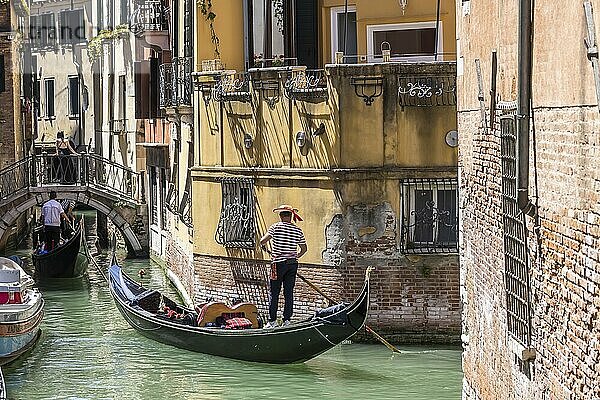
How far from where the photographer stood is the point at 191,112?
57.8 feet

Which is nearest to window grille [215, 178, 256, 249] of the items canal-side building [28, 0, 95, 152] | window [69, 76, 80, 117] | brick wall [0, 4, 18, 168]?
brick wall [0, 4, 18, 168]

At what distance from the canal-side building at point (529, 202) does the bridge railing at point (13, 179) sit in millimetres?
15444

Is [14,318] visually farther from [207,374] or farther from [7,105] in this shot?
[7,105]

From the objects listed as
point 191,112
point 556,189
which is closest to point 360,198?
point 191,112

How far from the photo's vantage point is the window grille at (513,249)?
6.97 metres

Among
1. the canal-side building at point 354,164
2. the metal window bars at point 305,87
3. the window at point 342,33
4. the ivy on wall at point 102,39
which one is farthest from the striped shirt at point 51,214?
the ivy on wall at point 102,39

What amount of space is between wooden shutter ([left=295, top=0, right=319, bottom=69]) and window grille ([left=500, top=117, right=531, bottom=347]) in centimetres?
856

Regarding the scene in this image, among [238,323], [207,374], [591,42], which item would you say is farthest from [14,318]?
[591,42]

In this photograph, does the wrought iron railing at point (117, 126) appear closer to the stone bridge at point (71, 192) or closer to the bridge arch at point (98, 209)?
the stone bridge at point (71, 192)

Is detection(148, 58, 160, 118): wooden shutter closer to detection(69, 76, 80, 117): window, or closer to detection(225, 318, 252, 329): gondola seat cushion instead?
detection(225, 318, 252, 329): gondola seat cushion

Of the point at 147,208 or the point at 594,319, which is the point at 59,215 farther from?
the point at 594,319

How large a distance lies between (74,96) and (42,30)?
390 centimetres

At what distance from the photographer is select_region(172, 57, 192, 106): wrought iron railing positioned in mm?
17469

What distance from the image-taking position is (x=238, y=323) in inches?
522
